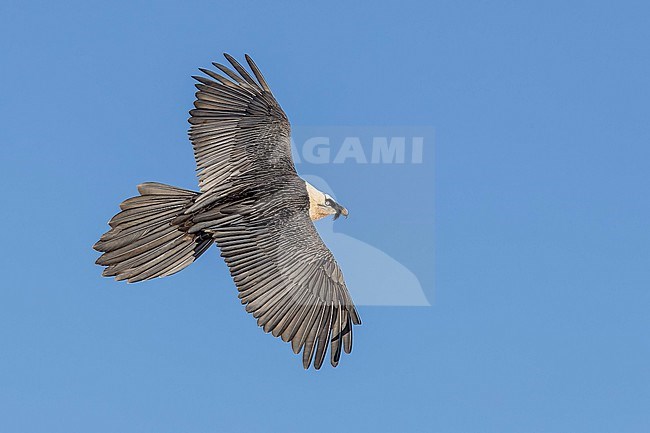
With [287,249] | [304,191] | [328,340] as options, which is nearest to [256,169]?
[304,191]

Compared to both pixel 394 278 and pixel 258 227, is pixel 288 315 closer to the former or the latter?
pixel 258 227

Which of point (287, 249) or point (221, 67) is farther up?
point (221, 67)

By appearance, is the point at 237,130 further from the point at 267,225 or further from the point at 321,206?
the point at 267,225

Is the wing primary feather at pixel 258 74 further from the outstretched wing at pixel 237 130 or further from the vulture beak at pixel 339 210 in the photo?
the vulture beak at pixel 339 210

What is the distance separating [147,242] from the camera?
43.1 feet

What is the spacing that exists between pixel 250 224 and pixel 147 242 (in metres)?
1.42

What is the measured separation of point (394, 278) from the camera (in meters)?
13.6

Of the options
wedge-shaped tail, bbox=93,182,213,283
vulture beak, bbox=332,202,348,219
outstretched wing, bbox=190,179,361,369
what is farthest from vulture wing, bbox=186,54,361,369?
vulture beak, bbox=332,202,348,219

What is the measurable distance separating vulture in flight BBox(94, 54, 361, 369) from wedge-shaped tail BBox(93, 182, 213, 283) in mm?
12

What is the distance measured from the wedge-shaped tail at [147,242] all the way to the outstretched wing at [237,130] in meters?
0.67

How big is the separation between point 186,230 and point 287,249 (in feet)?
4.78

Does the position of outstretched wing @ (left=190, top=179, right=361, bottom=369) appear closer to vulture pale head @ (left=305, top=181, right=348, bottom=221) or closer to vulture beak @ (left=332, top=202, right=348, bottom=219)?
vulture pale head @ (left=305, top=181, right=348, bottom=221)

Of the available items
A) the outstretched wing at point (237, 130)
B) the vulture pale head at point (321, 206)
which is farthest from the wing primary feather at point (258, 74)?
the vulture pale head at point (321, 206)

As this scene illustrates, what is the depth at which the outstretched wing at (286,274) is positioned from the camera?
12.0 metres
